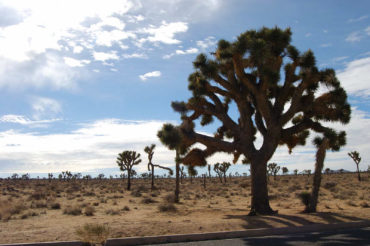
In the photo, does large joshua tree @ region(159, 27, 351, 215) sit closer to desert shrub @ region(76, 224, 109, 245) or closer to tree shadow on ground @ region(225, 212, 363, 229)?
tree shadow on ground @ region(225, 212, 363, 229)

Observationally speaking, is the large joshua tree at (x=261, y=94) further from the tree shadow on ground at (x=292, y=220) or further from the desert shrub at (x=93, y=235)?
the desert shrub at (x=93, y=235)

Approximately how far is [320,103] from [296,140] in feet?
11.7

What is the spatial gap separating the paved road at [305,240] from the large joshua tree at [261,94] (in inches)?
164

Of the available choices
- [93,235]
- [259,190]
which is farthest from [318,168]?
[93,235]

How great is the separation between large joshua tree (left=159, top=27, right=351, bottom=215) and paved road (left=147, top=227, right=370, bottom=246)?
13.7 ft

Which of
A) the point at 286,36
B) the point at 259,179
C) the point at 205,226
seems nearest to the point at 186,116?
the point at 259,179

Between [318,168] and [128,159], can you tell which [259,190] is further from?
[128,159]

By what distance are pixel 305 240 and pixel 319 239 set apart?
42 centimetres

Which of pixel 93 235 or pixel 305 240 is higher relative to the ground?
pixel 93 235

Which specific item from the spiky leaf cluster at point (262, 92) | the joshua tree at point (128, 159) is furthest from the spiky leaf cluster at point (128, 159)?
the spiky leaf cluster at point (262, 92)

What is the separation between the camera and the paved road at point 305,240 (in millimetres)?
7816

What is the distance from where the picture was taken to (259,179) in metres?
13.3

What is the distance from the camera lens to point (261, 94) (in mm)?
12930

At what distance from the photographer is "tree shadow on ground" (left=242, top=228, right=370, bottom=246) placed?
307 inches
